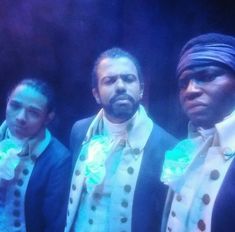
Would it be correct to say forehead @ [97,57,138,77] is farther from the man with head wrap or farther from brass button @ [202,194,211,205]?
brass button @ [202,194,211,205]

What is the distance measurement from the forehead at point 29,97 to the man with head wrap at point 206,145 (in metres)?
0.55

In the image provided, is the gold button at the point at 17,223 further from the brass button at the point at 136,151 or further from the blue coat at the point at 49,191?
the brass button at the point at 136,151

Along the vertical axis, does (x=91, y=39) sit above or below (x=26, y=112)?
above

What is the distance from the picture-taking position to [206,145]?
3.88 ft

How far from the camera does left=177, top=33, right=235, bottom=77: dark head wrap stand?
44.9 inches

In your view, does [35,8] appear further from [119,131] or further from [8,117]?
[119,131]

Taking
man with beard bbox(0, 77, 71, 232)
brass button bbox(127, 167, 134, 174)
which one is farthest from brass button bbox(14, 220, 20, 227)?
brass button bbox(127, 167, 134, 174)

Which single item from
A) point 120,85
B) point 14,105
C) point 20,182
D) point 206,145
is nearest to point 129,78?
point 120,85

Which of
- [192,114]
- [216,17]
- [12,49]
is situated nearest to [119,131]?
[192,114]

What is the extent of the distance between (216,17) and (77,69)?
0.57m

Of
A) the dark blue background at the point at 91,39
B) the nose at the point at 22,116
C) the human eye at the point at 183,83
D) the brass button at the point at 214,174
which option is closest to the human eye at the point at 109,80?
the dark blue background at the point at 91,39

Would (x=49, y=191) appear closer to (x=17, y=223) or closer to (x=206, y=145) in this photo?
(x=17, y=223)

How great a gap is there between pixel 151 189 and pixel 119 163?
0.46 feet

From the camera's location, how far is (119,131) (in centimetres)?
137
